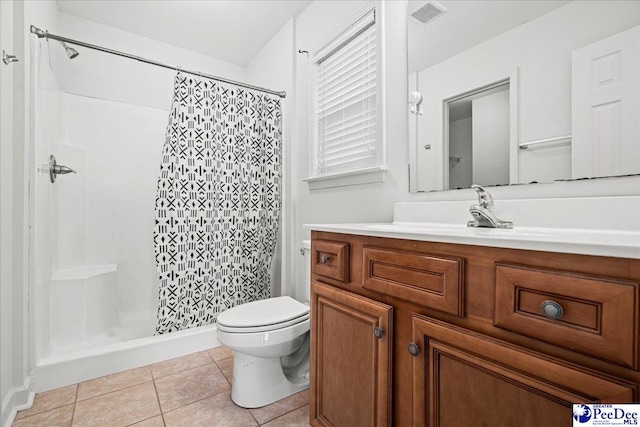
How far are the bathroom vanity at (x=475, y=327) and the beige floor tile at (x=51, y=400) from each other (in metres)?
1.39

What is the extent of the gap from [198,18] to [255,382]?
2661mm

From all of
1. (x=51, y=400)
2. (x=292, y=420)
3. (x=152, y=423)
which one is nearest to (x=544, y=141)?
(x=292, y=420)

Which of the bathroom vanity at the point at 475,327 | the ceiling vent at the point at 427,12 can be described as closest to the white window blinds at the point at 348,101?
the ceiling vent at the point at 427,12

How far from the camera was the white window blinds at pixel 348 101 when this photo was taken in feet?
5.62

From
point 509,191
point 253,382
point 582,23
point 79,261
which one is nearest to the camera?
point 582,23

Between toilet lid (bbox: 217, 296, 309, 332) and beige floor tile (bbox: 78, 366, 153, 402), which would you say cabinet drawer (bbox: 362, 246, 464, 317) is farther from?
beige floor tile (bbox: 78, 366, 153, 402)

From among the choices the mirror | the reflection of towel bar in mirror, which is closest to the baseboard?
the mirror

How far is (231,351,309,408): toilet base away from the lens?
1507 millimetres

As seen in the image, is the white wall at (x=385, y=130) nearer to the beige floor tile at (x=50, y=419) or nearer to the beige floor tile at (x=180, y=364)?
the beige floor tile at (x=180, y=364)

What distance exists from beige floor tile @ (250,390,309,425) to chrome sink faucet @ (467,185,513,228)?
124 cm

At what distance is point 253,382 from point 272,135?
167cm

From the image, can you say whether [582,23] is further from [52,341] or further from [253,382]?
[52,341]

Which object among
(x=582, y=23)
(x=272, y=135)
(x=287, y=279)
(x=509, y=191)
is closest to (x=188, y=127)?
(x=272, y=135)

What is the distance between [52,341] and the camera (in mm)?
1863
